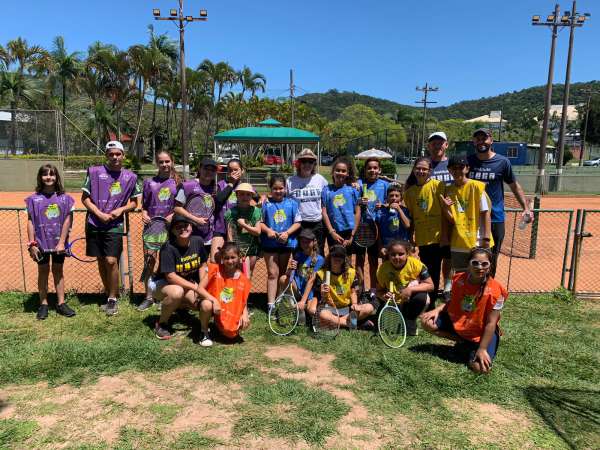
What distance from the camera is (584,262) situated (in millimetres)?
8602

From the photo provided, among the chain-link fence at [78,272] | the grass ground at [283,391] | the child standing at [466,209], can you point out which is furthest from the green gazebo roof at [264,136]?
the grass ground at [283,391]

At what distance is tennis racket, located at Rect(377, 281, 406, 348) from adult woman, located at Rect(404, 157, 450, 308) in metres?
0.76

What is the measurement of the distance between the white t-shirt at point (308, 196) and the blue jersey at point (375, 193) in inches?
21.7

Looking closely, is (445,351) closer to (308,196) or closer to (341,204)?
(341,204)

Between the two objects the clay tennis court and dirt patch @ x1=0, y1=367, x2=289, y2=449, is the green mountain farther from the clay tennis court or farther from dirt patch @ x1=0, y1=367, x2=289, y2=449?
dirt patch @ x1=0, y1=367, x2=289, y2=449

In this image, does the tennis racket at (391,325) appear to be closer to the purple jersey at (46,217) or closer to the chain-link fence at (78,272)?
the chain-link fence at (78,272)

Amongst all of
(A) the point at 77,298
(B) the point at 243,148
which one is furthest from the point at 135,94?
(A) the point at 77,298

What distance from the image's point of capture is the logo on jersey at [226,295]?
464cm

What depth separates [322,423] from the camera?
10.7ft

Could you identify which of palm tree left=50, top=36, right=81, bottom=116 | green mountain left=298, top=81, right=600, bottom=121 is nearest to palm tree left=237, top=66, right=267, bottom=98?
palm tree left=50, top=36, right=81, bottom=116

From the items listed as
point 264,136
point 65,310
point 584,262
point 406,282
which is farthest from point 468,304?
point 264,136

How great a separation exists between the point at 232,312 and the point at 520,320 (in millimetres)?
3542

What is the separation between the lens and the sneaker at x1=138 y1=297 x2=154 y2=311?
5.56 meters

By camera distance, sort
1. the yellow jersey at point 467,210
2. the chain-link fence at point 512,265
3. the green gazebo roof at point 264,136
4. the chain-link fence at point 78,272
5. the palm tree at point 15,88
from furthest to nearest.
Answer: the palm tree at point 15,88, the green gazebo roof at point 264,136, the chain-link fence at point 512,265, the chain-link fence at point 78,272, the yellow jersey at point 467,210
